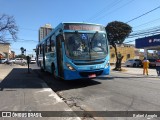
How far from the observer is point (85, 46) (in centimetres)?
1238

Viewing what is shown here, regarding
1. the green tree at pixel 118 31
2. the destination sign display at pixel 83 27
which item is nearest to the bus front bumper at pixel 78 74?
the destination sign display at pixel 83 27

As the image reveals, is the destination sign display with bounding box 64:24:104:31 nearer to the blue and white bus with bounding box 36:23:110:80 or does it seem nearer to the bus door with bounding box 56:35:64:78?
the blue and white bus with bounding box 36:23:110:80

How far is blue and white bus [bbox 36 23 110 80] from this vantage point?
1213 centimetres

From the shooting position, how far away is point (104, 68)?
1278cm

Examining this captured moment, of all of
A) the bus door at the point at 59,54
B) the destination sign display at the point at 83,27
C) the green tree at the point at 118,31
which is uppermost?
the green tree at the point at 118,31

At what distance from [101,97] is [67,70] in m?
3.05

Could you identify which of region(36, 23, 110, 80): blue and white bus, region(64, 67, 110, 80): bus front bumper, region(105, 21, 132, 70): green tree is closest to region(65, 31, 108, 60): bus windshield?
region(36, 23, 110, 80): blue and white bus

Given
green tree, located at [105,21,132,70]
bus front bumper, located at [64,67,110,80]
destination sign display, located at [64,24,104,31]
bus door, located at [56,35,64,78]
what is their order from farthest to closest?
green tree, located at [105,21,132,70] → bus door, located at [56,35,64,78] → destination sign display, located at [64,24,104,31] → bus front bumper, located at [64,67,110,80]

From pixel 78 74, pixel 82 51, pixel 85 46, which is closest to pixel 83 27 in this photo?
pixel 85 46

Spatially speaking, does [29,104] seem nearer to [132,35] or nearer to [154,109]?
[154,109]

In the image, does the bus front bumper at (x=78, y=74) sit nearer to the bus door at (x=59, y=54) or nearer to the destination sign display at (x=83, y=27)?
the bus door at (x=59, y=54)

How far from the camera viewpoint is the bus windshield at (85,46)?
1220cm

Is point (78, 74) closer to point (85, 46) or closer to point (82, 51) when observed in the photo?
point (82, 51)

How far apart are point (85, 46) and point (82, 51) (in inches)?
12.5
